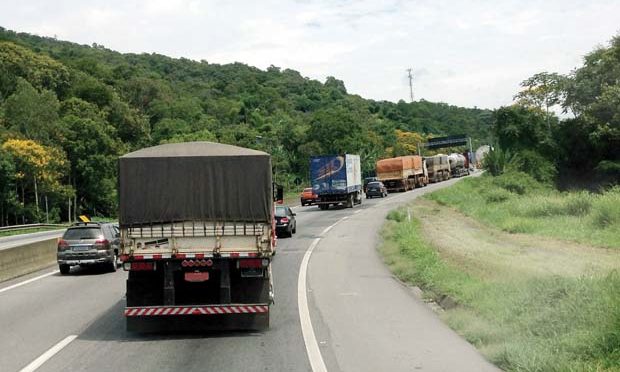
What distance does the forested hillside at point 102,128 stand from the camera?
69.8m

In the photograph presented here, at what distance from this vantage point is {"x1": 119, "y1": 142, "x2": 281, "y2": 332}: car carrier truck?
37.2 feet

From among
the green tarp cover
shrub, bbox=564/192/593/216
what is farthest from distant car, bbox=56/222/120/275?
shrub, bbox=564/192/593/216

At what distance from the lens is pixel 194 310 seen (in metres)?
11.2

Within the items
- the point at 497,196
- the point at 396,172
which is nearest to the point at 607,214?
the point at 497,196

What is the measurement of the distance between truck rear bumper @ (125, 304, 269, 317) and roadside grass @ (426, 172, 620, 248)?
18598mm

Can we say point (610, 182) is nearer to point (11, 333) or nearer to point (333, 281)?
point (333, 281)

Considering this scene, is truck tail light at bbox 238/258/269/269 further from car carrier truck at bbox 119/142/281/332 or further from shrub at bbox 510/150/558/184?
shrub at bbox 510/150/558/184

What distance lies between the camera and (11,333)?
11.9 m

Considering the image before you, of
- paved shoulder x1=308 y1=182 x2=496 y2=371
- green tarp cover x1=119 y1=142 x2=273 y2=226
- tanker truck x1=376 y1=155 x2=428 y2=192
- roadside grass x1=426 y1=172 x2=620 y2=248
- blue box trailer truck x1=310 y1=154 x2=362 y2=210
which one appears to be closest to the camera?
paved shoulder x1=308 y1=182 x2=496 y2=371

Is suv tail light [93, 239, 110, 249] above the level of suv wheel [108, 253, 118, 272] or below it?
above

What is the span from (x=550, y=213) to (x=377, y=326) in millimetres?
30454

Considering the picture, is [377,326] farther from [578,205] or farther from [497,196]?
[497,196]

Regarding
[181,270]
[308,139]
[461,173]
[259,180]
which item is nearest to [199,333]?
[181,270]

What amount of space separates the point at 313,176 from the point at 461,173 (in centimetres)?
6145
